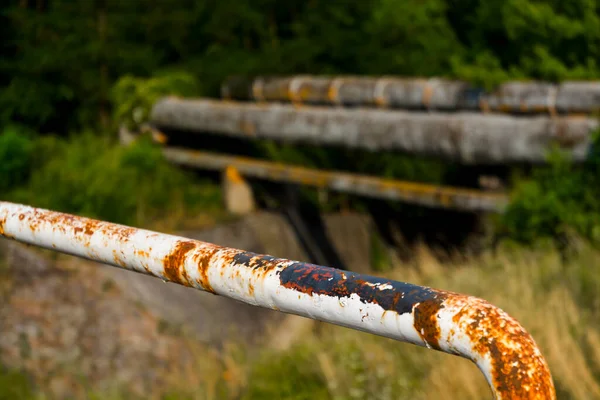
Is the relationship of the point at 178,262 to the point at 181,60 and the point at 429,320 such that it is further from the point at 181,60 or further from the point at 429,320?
the point at 181,60

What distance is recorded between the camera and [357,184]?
8.20m

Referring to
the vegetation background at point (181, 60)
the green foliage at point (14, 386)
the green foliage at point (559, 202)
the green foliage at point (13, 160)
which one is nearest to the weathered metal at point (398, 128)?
the green foliage at point (559, 202)

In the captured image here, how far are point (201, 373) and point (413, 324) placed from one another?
180 inches

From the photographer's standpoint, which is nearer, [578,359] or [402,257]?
[578,359]

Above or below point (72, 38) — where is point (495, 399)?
above

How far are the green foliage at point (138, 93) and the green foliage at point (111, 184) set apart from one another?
388 mm

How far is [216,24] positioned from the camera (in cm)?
1123

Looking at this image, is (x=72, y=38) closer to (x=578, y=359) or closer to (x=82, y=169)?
(x=82, y=169)

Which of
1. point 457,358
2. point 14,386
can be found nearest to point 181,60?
point 14,386

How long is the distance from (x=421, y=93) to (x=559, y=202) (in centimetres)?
240

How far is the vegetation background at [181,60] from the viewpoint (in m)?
8.10

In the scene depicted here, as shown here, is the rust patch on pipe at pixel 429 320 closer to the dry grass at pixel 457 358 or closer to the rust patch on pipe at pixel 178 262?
the rust patch on pipe at pixel 178 262

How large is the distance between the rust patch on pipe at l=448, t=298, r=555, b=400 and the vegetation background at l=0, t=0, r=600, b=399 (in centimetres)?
664

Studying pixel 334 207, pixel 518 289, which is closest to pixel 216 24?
pixel 334 207
